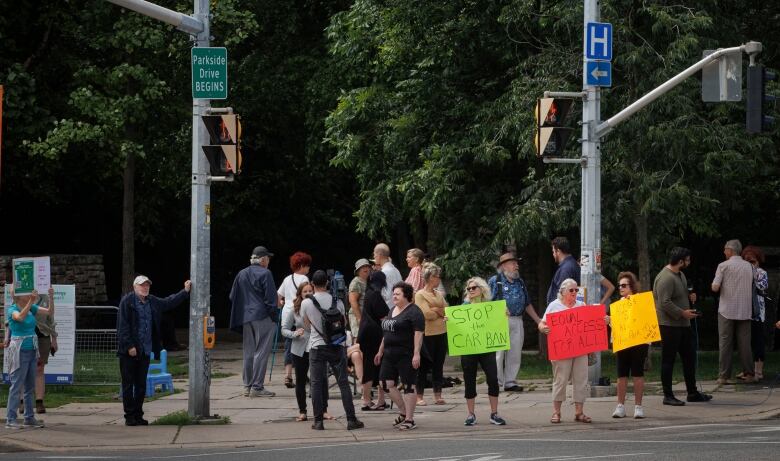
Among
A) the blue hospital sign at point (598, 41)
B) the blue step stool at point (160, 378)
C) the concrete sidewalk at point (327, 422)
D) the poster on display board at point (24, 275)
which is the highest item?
the blue hospital sign at point (598, 41)

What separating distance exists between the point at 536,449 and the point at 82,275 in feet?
57.4

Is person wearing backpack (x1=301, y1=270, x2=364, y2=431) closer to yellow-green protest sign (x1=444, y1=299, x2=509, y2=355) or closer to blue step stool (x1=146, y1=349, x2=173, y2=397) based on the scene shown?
yellow-green protest sign (x1=444, y1=299, x2=509, y2=355)

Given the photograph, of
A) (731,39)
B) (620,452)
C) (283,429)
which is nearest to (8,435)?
(283,429)

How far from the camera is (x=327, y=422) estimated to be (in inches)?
641

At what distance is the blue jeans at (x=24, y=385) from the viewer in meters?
15.8

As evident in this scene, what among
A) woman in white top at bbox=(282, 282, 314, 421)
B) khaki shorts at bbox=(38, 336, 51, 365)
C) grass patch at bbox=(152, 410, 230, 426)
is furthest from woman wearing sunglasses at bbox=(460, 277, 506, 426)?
khaki shorts at bbox=(38, 336, 51, 365)

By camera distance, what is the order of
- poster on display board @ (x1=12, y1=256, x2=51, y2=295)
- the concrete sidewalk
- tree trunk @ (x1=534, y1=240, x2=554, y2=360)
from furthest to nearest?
tree trunk @ (x1=534, y1=240, x2=554, y2=360)
poster on display board @ (x1=12, y1=256, x2=51, y2=295)
the concrete sidewalk

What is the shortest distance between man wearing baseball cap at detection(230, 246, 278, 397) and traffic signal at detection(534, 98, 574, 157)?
4.21 metres

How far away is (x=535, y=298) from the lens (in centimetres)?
2867

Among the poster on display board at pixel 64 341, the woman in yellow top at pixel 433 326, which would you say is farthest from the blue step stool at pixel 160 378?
the woman in yellow top at pixel 433 326

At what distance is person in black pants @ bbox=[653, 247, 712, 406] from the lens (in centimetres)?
1738

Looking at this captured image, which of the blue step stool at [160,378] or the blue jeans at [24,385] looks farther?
the blue step stool at [160,378]

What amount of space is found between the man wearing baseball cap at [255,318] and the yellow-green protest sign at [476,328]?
12.2 ft

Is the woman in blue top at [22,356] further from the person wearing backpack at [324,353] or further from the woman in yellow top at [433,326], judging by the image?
the woman in yellow top at [433,326]
